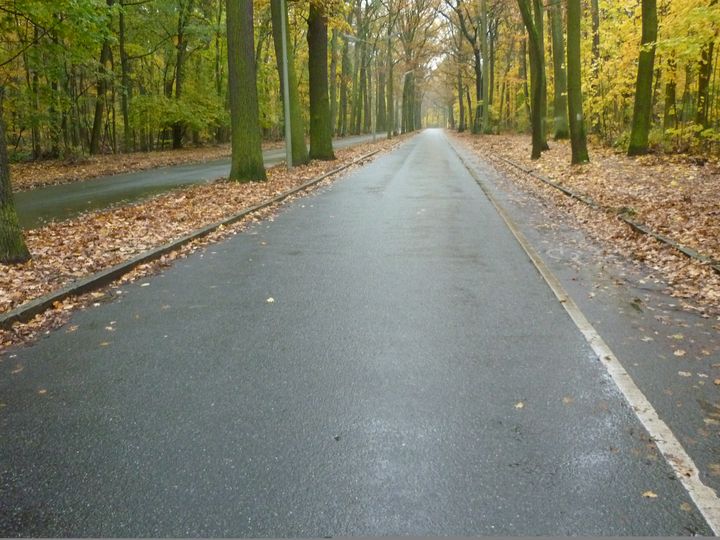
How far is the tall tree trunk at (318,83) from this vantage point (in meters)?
23.7

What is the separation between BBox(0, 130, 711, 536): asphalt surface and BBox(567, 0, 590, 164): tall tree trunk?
42.5 ft

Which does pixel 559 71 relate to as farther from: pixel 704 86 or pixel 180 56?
pixel 180 56

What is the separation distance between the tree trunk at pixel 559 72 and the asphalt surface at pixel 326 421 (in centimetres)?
2372

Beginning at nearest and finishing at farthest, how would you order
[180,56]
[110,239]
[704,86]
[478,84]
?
1. [110,239]
2. [704,86]
3. [180,56]
4. [478,84]

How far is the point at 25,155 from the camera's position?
28.8 metres

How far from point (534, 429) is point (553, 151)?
2323 cm

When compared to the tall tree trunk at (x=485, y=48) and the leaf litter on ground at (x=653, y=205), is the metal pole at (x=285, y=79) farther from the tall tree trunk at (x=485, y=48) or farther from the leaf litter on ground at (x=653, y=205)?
the tall tree trunk at (x=485, y=48)

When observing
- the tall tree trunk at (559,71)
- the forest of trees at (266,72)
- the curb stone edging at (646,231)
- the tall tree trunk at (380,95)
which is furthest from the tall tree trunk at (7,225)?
the tall tree trunk at (380,95)

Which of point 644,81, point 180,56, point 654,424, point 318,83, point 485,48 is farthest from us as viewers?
point 485,48

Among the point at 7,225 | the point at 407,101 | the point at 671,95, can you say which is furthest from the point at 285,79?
the point at 407,101

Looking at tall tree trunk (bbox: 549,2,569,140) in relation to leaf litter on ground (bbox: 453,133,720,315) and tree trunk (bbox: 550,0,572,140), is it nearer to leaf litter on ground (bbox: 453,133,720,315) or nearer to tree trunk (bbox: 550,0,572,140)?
tree trunk (bbox: 550,0,572,140)

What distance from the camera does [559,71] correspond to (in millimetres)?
27547

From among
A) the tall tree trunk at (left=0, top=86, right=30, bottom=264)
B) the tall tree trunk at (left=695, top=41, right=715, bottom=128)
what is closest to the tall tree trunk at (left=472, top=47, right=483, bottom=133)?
the tall tree trunk at (left=695, top=41, right=715, bottom=128)

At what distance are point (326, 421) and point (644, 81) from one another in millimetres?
18575
